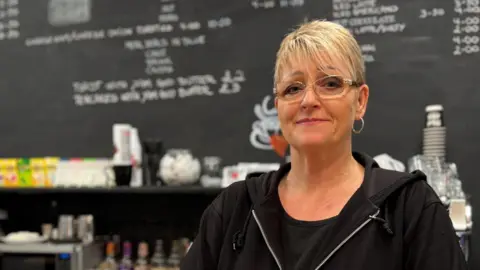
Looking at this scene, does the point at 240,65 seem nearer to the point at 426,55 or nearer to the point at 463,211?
the point at 426,55

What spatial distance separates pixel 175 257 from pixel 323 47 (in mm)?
1723

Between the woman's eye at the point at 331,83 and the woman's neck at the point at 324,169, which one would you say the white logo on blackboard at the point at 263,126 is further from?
the woman's eye at the point at 331,83

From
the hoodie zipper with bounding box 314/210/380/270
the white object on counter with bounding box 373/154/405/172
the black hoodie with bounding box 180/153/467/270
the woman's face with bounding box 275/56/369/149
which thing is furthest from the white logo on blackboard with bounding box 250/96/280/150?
the hoodie zipper with bounding box 314/210/380/270

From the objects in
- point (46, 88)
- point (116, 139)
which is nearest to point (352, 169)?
point (116, 139)

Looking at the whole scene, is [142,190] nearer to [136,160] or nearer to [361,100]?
[136,160]

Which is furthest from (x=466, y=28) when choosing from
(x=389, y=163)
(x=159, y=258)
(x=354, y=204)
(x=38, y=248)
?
(x=38, y=248)

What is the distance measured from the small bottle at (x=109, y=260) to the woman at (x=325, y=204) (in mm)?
1452

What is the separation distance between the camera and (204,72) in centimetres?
279

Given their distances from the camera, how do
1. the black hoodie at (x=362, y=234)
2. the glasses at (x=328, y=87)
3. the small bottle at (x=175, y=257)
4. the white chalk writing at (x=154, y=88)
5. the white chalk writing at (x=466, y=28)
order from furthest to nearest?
the white chalk writing at (x=154, y=88) → the small bottle at (x=175, y=257) → the white chalk writing at (x=466, y=28) → the glasses at (x=328, y=87) → the black hoodie at (x=362, y=234)

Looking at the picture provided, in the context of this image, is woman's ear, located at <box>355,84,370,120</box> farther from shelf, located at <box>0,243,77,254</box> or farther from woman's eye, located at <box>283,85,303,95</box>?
shelf, located at <box>0,243,77,254</box>

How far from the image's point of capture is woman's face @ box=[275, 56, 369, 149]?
4.04ft

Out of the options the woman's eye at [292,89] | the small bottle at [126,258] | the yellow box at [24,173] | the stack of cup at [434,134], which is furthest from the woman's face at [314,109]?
the yellow box at [24,173]

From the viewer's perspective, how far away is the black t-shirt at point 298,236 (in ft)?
4.03

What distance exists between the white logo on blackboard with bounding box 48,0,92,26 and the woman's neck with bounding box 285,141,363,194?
2.18 m
